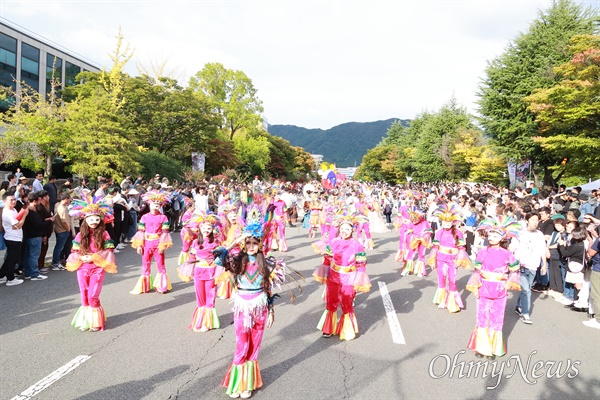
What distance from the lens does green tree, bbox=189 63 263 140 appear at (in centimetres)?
4672

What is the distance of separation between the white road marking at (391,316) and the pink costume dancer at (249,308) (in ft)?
7.85

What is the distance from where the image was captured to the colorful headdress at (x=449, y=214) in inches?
309

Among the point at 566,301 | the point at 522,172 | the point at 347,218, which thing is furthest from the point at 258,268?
the point at 522,172

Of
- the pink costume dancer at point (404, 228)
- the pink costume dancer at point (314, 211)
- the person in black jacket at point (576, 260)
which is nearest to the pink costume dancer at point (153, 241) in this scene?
the pink costume dancer at point (404, 228)

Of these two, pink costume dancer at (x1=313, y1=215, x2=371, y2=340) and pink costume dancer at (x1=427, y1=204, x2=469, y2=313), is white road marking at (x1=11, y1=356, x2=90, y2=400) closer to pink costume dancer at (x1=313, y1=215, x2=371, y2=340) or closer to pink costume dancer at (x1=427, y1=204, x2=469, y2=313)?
pink costume dancer at (x1=313, y1=215, x2=371, y2=340)

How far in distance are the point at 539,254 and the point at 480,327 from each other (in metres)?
2.85

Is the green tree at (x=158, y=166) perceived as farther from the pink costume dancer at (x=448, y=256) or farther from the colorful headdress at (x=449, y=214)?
the pink costume dancer at (x=448, y=256)

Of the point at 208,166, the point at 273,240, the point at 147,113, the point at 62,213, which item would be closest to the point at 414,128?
the point at 208,166

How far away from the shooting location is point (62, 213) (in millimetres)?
9688

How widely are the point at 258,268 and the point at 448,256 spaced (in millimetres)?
4618

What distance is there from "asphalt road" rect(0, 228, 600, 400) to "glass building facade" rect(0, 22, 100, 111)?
33967mm

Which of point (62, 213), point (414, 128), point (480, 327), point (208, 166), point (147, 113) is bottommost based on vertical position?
point (480, 327)

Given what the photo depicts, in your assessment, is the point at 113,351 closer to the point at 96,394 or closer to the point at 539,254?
the point at 96,394

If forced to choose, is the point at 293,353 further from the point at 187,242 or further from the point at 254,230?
the point at 187,242
